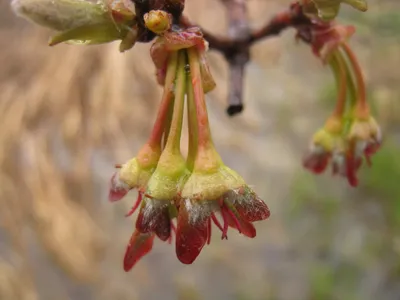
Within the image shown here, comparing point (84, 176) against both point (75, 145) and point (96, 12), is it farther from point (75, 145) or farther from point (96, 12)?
point (96, 12)

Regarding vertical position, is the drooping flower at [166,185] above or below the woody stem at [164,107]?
below

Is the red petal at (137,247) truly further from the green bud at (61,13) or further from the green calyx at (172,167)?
the green bud at (61,13)

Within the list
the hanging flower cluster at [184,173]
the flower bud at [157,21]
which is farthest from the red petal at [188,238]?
the flower bud at [157,21]

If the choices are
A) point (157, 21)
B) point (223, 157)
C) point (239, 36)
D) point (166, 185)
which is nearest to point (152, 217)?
point (166, 185)

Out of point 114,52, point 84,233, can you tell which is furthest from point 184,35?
point 84,233

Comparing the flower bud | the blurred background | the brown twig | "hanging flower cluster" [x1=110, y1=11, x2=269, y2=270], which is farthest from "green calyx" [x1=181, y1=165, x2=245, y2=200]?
the blurred background

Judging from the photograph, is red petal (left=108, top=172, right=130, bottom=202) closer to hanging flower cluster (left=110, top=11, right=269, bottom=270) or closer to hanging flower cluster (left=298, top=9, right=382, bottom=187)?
hanging flower cluster (left=110, top=11, right=269, bottom=270)
